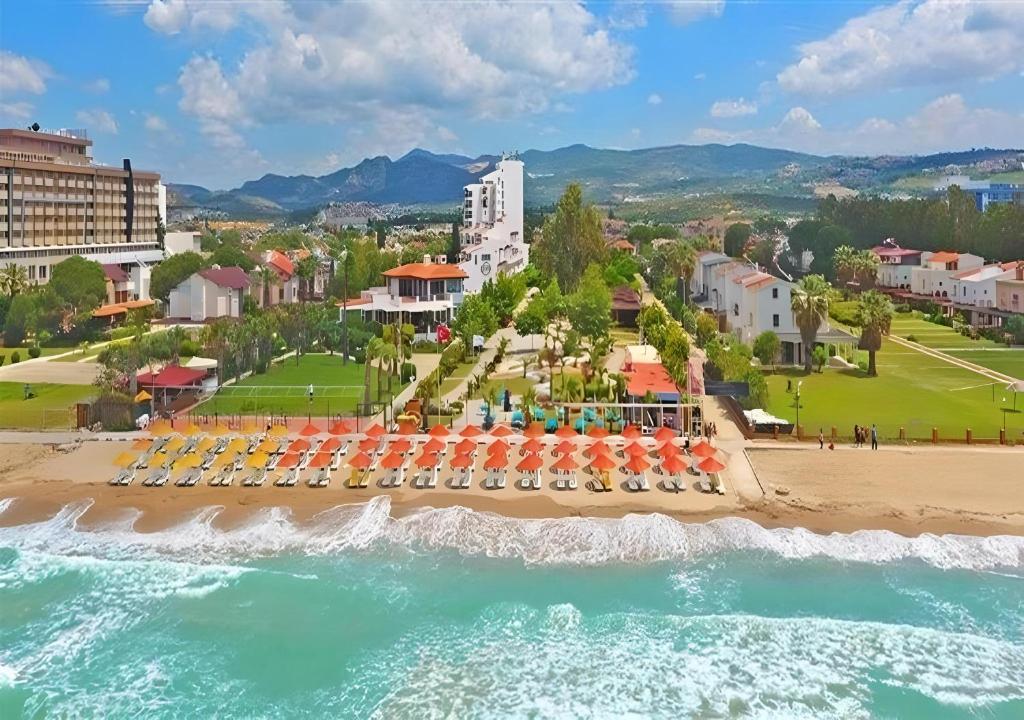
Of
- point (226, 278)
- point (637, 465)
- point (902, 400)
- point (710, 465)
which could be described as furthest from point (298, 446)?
point (226, 278)

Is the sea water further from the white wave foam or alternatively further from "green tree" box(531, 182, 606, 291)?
"green tree" box(531, 182, 606, 291)

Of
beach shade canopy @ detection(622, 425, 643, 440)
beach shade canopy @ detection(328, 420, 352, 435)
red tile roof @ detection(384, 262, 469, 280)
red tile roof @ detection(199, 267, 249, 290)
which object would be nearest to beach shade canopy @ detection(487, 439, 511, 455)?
beach shade canopy @ detection(622, 425, 643, 440)

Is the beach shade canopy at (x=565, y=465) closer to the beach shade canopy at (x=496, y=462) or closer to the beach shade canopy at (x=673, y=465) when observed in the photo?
the beach shade canopy at (x=496, y=462)

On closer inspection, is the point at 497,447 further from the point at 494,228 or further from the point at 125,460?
the point at 494,228

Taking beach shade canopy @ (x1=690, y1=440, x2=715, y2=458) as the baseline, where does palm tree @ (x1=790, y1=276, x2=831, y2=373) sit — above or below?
above

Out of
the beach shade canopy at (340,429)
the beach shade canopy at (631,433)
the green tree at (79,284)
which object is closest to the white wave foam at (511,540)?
the beach shade canopy at (631,433)

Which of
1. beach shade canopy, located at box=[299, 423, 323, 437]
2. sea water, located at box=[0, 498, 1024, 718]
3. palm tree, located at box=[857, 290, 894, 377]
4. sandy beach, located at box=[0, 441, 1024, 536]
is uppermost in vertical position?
palm tree, located at box=[857, 290, 894, 377]
